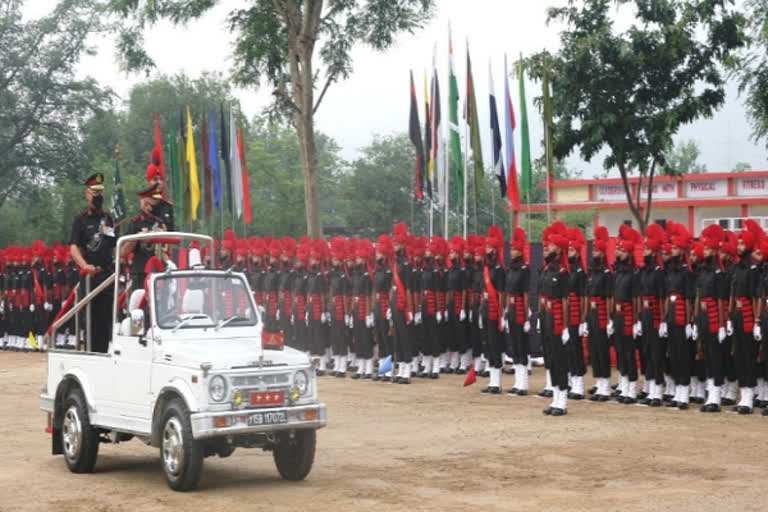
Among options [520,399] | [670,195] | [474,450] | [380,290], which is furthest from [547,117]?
[670,195]

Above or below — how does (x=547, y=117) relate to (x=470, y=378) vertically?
above

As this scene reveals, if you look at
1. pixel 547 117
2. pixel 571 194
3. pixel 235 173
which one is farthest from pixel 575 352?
pixel 571 194

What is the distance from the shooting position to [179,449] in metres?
10.5

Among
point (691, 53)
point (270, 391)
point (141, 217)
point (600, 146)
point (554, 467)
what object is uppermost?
point (691, 53)

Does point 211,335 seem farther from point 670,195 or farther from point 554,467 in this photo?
point 670,195

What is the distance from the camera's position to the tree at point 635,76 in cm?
2709

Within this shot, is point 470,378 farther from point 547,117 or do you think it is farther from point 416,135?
point 416,135

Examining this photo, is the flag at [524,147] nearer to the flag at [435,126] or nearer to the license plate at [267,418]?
the flag at [435,126]

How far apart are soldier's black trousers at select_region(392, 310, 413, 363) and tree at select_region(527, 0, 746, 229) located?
314 inches

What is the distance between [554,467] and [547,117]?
15822 millimetres

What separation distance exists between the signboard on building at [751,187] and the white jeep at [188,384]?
123ft

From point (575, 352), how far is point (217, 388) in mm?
8026

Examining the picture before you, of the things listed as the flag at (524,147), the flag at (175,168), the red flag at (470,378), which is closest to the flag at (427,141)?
the flag at (524,147)

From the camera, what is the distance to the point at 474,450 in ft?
42.6
